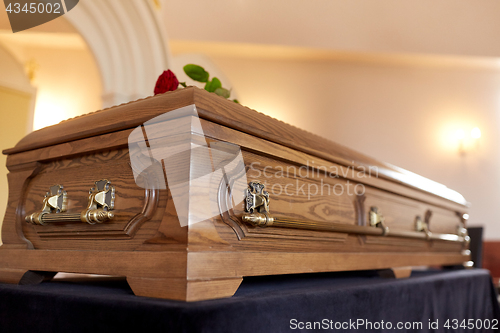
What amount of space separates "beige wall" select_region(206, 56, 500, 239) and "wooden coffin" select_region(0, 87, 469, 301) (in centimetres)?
357

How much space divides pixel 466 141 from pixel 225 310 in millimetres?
4795

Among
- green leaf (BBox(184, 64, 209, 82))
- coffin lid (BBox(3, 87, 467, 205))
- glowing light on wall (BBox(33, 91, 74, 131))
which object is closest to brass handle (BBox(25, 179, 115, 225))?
coffin lid (BBox(3, 87, 467, 205))

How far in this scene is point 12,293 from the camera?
0.75m

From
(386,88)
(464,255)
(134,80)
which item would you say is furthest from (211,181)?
(386,88)

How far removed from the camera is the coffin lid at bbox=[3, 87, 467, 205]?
26.6 inches

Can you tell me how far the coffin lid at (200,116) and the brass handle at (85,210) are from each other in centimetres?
12

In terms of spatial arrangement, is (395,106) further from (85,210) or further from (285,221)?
(85,210)

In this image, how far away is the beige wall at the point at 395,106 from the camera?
14.8ft

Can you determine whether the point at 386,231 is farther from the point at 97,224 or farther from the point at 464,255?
the point at 464,255

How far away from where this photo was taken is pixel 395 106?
4613 mm

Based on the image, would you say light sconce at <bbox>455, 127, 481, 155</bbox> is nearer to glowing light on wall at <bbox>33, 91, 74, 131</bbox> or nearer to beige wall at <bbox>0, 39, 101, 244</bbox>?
beige wall at <bbox>0, 39, 101, 244</bbox>

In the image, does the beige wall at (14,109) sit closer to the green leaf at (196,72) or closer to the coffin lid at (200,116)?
the green leaf at (196,72)

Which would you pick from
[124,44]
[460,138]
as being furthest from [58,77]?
[460,138]

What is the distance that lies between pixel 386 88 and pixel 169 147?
4.48m
